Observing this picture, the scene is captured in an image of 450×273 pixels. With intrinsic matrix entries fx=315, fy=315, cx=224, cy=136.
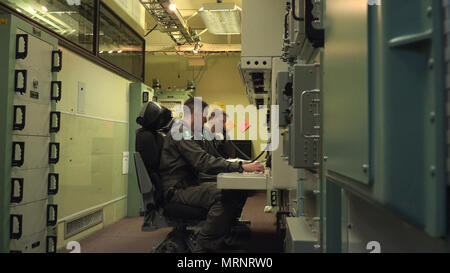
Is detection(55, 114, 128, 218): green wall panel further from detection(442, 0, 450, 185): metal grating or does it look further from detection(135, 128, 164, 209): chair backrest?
detection(442, 0, 450, 185): metal grating

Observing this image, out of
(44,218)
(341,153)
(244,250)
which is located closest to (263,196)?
(244,250)

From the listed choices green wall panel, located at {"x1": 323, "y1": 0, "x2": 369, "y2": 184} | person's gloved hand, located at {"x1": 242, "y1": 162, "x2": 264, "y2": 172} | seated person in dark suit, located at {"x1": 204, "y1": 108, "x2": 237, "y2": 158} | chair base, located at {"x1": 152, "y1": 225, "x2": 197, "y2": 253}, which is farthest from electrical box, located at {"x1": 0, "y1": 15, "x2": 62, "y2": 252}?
green wall panel, located at {"x1": 323, "y1": 0, "x2": 369, "y2": 184}

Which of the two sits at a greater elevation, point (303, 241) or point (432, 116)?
point (432, 116)

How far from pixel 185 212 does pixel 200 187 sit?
23 cm

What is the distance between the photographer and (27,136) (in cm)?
228

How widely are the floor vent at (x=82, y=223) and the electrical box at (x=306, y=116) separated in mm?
2511

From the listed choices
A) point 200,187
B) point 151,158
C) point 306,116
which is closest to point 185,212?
point 200,187

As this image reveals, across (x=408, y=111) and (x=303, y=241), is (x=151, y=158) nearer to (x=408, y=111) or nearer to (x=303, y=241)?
(x=303, y=241)

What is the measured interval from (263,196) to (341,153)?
5.31 metres

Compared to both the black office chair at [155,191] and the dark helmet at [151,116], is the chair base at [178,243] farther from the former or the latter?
the dark helmet at [151,116]

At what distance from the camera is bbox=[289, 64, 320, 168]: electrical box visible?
1.41 meters

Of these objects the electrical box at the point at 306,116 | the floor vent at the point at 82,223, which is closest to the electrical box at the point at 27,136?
the floor vent at the point at 82,223

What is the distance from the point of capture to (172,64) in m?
7.42

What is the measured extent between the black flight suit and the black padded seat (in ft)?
0.10
